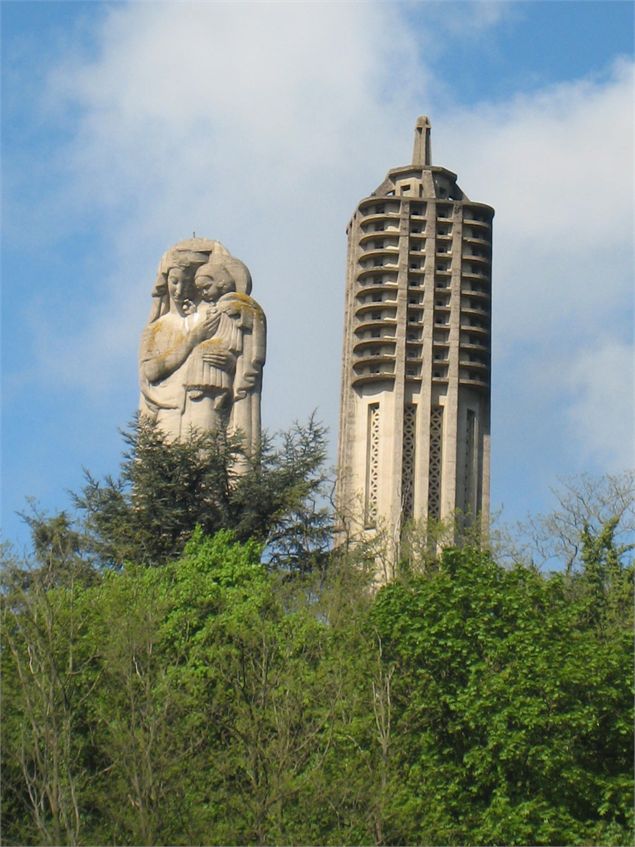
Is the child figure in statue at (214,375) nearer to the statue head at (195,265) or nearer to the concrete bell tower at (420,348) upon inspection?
the statue head at (195,265)

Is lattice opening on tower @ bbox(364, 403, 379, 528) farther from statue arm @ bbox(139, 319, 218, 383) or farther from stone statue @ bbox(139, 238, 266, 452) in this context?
stone statue @ bbox(139, 238, 266, 452)

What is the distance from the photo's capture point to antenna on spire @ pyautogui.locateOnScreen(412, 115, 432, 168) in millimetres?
71000

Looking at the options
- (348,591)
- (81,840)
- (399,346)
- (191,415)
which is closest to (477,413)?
(399,346)

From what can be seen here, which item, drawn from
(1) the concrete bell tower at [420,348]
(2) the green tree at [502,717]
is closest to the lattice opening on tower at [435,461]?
(1) the concrete bell tower at [420,348]

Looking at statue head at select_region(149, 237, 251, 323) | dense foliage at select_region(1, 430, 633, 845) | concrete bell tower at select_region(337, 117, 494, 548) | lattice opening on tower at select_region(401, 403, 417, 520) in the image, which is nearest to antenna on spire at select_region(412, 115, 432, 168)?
concrete bell tower at select_region(337, 117, 494, 548)

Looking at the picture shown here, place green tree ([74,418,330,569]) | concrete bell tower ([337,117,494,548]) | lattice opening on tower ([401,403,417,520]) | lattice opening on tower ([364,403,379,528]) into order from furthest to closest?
concrete bell tower ([337,117,494,548])
lattice opening on tower ([364,403,379,528])
lattice opening on tower ([401,403,417,520])
green tree ([74,418,330,569])

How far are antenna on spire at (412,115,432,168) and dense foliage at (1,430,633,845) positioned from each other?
1495 inches

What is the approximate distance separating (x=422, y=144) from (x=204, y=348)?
3089 centimetres

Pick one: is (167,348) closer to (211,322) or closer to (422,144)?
(211,322)

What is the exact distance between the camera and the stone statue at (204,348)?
1641 inches

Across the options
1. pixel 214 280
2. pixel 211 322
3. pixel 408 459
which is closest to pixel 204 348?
pixel 211 322

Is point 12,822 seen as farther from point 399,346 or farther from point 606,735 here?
point 399,346

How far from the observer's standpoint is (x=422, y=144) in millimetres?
71375

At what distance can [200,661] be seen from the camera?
31922mm
